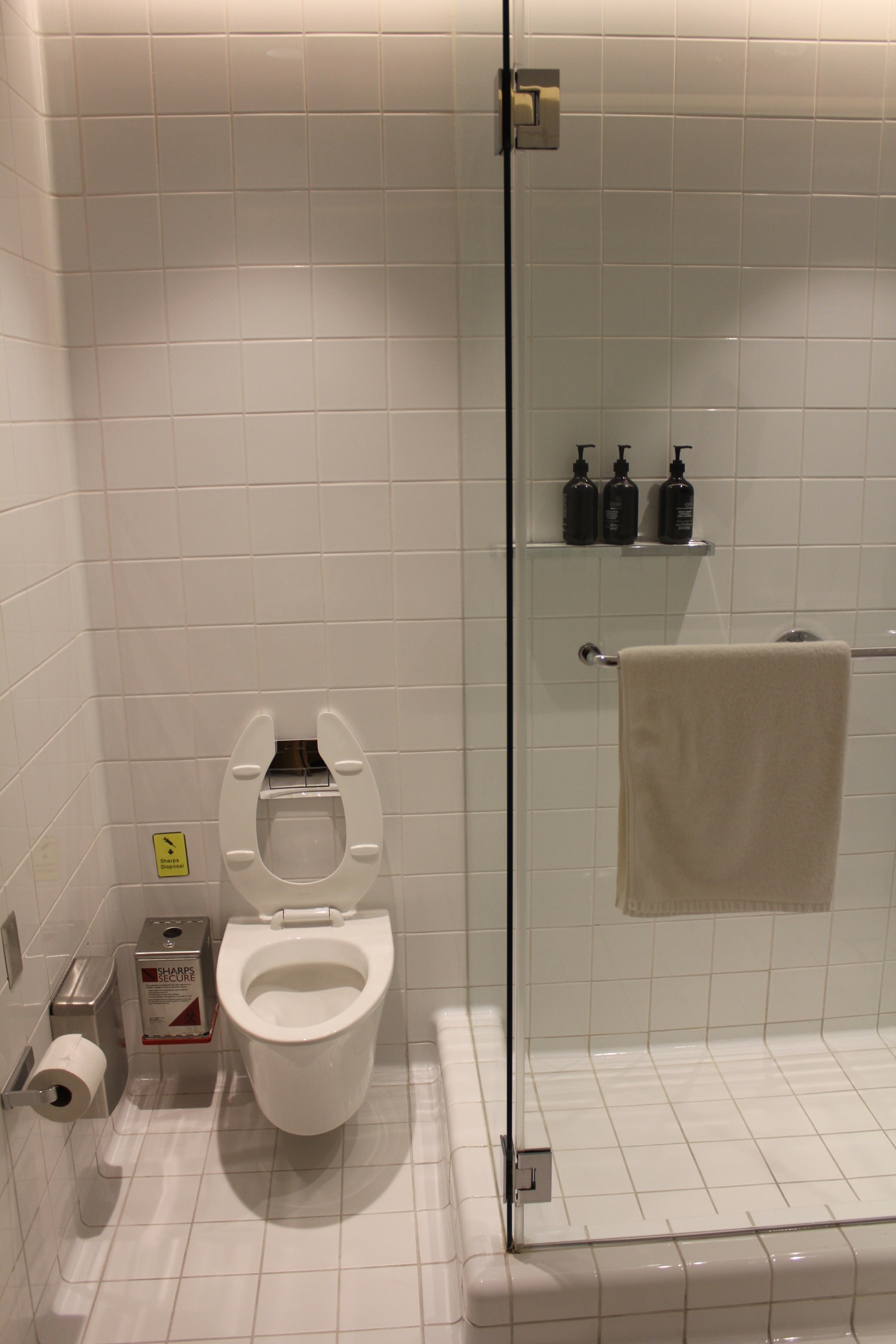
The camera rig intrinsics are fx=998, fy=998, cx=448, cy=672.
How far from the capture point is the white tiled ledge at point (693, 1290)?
64.4 inches

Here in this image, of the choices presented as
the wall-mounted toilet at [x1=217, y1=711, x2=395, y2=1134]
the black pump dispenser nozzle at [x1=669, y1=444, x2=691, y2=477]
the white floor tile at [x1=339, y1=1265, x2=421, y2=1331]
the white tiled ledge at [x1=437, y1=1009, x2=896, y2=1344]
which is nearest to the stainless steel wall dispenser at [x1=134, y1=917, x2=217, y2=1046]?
the wall-mounted toilet at [x1=217, y1=711, x2=395, y2=1134]

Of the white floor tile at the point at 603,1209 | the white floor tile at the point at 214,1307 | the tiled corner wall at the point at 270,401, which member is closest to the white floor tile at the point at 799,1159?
the white floor tile at the point at 603,1209

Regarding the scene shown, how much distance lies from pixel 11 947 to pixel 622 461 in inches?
52.1

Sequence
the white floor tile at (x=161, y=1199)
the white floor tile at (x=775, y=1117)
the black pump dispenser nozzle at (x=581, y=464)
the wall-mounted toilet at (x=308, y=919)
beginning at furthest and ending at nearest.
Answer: the wall-mounted toilet at (x=308, y=919) < the white floor tile at (x=161, y=1199) < the white floor tile at (x=775, y=1117) < the black pump dispenser nozzle at (x=581, y=464)

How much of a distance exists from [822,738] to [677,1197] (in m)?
0.83

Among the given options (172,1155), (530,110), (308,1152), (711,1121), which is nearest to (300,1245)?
(308,1152)

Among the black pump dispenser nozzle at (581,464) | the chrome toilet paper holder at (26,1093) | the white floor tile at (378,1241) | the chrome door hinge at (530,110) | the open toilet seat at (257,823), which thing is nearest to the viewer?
the chrome door hinge at (530,110)

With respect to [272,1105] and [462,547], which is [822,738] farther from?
[272,1105]

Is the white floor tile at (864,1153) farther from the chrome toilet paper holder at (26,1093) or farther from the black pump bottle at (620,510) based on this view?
the chrome toilet paper holder at (26,1093)

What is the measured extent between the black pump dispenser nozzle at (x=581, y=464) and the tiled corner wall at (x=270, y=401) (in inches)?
20.1

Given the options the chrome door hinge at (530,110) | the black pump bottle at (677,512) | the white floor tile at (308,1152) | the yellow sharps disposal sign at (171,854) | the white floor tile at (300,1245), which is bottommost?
the white floor tile at (300,1245)

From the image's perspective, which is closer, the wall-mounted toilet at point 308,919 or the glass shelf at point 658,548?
the glass shelf at point 658,548

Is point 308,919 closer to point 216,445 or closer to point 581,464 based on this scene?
point 216,445

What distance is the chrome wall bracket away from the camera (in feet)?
5.30
